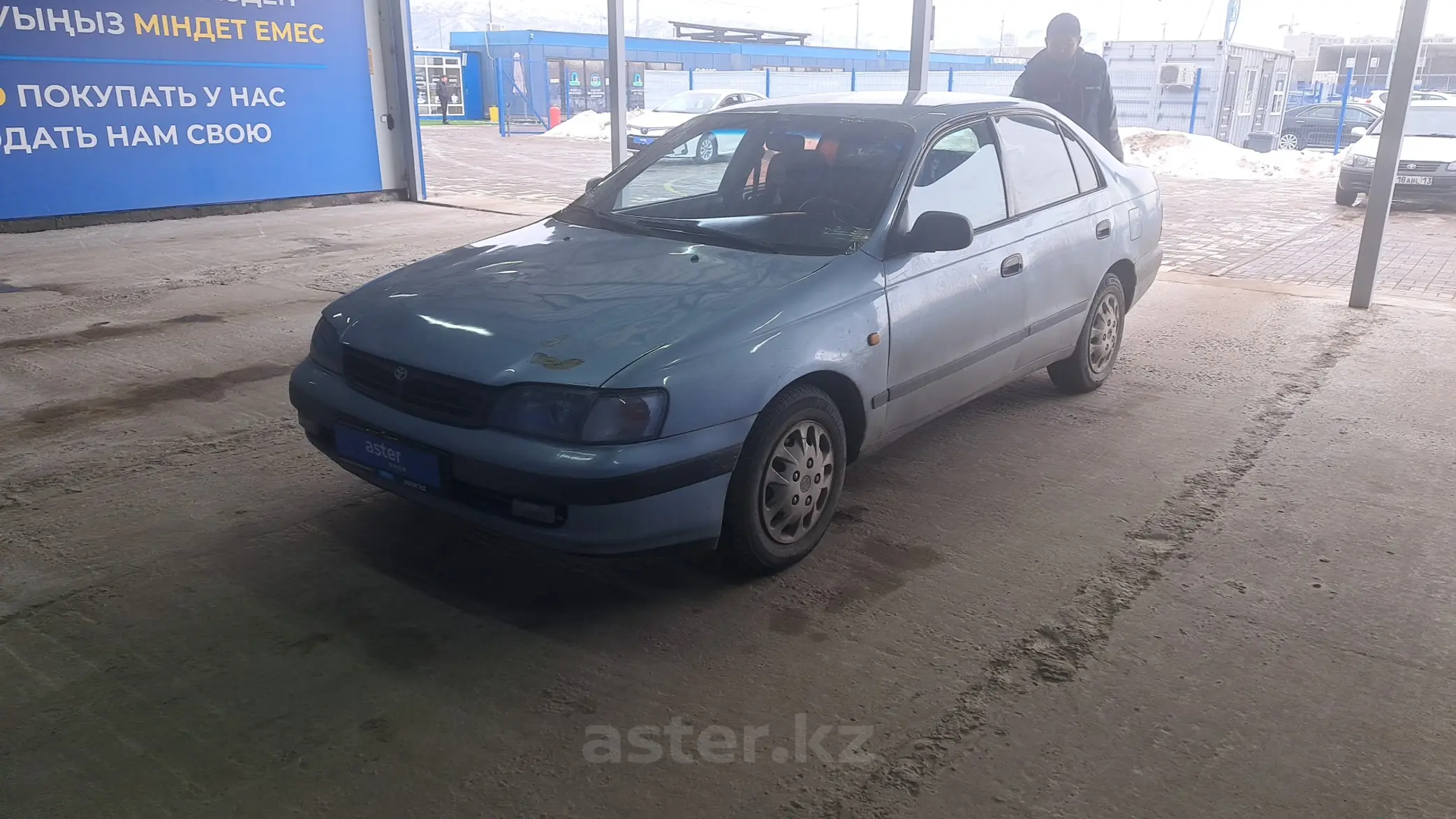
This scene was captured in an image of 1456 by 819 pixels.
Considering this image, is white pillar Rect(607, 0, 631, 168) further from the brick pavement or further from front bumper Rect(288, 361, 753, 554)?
front bumper Rect(288, 361, 753, 554)

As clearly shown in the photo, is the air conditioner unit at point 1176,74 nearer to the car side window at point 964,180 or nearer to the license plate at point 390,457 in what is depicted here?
the car side window at point 964,180

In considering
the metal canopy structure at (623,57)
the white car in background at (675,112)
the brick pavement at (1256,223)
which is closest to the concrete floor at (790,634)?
the metal canopy structure at (623,57)

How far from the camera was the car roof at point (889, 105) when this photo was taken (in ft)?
13.4

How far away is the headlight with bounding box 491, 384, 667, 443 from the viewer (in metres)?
2.79

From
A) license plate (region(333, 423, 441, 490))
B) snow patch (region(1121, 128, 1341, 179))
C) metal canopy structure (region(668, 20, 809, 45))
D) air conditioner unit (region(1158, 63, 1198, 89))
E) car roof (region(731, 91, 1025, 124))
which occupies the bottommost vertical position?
snow patch (region(1121, 128, 1341, 179))

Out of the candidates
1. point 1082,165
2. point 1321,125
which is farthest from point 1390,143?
point 1321,125

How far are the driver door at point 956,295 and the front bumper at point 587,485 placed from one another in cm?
89

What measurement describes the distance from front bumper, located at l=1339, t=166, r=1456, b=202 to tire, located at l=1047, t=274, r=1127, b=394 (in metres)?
10.2

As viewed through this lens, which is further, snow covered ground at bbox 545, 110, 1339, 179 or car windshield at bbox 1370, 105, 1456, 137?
snow covered ground at bbox 545, 110, 1339, 179

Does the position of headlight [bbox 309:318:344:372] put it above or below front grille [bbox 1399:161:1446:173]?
above

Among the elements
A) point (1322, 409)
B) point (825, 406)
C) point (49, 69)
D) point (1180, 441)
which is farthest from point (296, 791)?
point (49, 69)

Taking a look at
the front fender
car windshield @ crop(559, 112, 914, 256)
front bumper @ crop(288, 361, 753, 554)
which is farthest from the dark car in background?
front bumper @ crop(288, 361, 753, 554)

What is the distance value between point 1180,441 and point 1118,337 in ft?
3.02

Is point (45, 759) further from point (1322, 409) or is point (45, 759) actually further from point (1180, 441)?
point (1322, 409)
